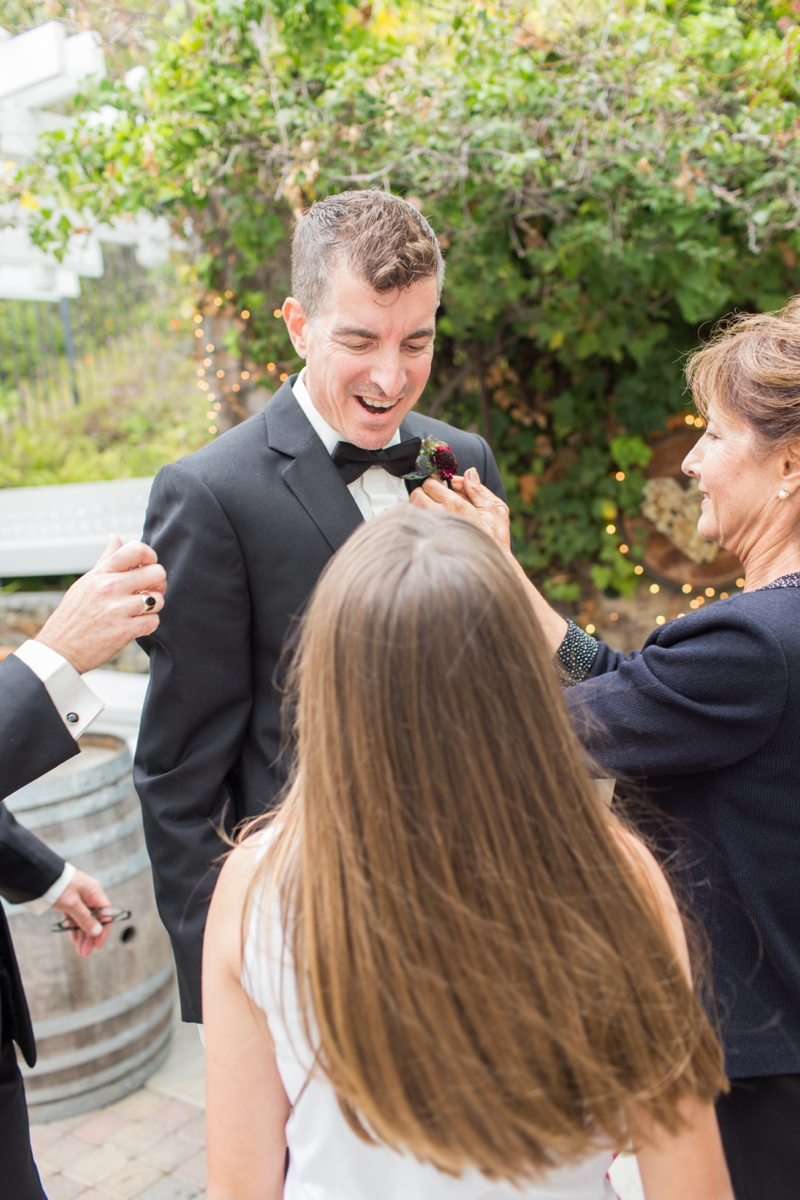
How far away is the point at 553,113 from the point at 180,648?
7.85 ft

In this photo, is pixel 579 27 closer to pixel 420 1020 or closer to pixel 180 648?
pixel 180 648

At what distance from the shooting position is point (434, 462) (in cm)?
175

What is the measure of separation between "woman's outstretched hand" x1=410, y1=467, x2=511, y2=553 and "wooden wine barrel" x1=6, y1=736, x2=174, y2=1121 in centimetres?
152

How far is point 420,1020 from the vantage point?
2.53 ft

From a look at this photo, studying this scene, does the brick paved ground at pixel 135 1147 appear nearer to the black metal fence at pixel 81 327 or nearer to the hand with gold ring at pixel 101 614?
the hand with gold ring at pixel 101 614

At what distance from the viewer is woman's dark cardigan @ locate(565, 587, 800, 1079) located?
1.28 metres

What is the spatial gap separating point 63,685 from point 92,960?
160 cm

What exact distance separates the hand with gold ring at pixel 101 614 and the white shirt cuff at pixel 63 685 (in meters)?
0.01

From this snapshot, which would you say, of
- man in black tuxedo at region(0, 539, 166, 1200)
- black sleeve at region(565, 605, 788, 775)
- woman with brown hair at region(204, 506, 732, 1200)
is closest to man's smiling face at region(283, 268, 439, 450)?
man in black tuxedo at region(0, 539, 166, 1200)

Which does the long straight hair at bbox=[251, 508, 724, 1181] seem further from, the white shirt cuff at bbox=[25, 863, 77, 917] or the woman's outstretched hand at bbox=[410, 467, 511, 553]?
the white shirt cuff at bbox=[25, 863, 77, 917]

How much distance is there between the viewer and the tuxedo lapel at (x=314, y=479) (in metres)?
1.61

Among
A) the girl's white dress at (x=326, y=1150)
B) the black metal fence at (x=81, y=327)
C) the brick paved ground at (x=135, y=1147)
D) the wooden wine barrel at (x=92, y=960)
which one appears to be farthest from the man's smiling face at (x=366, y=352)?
the black metal fence at (x=81, y=327)

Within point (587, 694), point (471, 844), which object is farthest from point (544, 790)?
point (587, 694)

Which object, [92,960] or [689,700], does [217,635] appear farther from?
[92,960]
